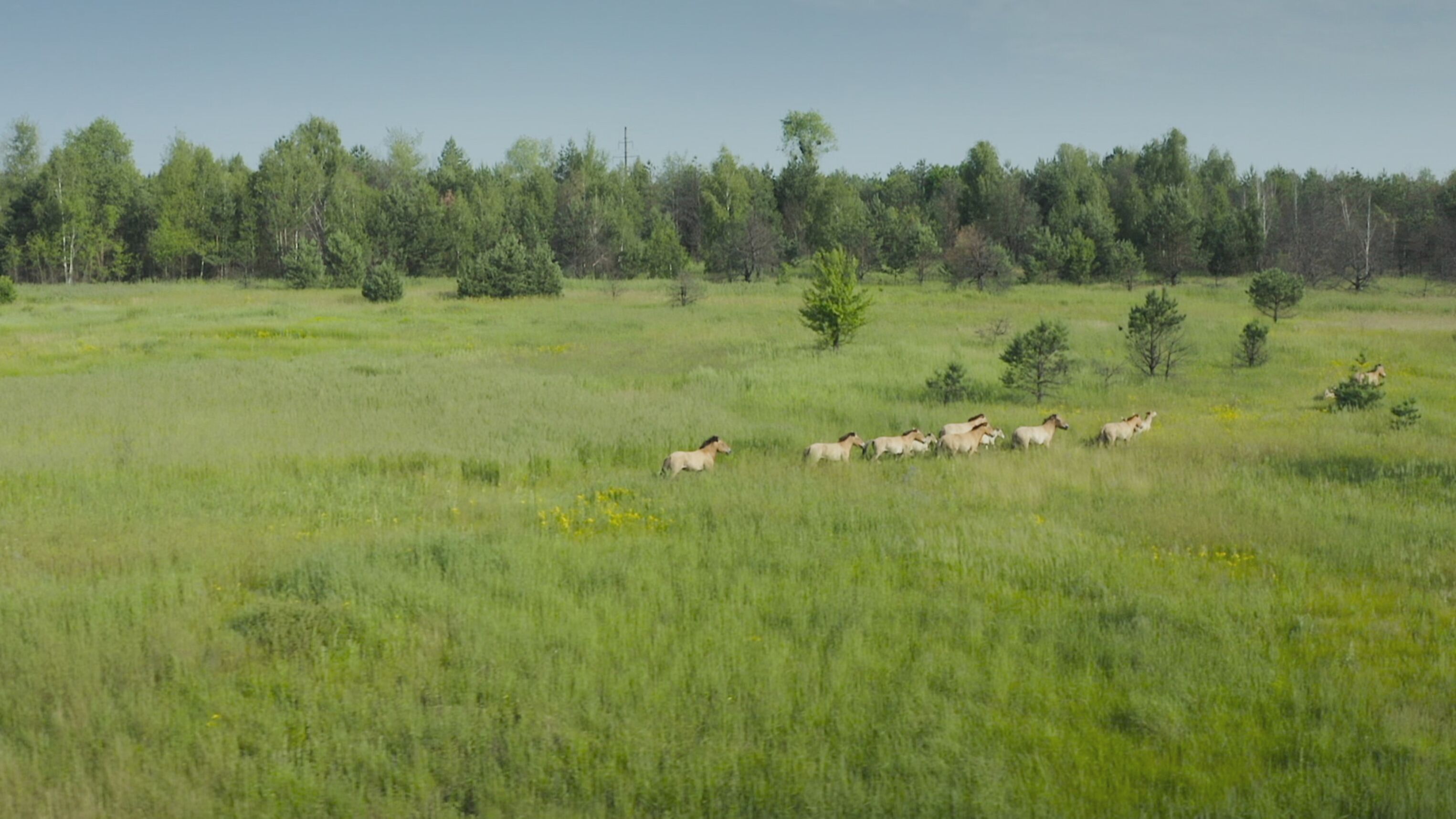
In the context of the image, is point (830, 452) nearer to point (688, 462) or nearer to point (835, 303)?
point (688, 462)

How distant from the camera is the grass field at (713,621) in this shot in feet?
20.9

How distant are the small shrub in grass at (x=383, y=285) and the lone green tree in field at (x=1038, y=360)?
41.2 m

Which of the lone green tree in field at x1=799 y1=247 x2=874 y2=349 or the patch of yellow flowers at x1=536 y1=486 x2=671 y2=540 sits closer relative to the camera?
the patch of yellow flowers at x1=536 y1=486 x2=671 y2=540

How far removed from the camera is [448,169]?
A: 10469 centimetres

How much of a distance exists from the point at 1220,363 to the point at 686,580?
92.1 feet

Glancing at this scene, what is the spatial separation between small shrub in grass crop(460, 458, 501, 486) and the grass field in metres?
0.16

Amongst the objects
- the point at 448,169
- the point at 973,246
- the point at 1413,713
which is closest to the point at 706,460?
the point at 1413,713

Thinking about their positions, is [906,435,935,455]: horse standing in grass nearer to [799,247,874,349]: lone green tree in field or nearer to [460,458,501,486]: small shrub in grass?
[460,458,501,486]: small shrub in grass

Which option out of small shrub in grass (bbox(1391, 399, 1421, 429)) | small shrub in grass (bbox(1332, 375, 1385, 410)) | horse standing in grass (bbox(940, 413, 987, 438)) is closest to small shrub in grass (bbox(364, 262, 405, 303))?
horse standing in grass (bbox(940, 413, 987, 438))

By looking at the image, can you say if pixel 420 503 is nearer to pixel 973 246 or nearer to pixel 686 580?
pixel 686 580

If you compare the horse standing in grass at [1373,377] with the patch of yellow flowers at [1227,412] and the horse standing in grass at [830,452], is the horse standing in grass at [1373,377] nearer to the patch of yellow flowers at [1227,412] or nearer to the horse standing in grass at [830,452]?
the patch of yellow flowers at [1227,412]

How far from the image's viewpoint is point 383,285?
185 ft

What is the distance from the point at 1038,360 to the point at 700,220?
250 ft

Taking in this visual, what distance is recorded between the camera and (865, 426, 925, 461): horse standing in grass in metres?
17.2
